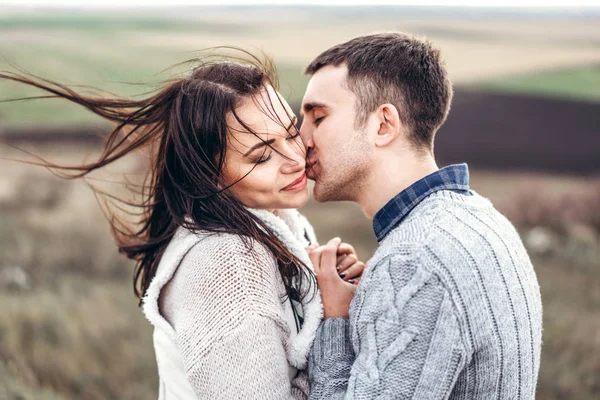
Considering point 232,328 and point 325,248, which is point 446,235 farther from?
point 232,328

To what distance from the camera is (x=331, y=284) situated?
95.7 inches

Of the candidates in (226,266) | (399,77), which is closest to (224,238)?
(226,266)

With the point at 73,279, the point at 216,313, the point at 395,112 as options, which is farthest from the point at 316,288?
the point at 73,279

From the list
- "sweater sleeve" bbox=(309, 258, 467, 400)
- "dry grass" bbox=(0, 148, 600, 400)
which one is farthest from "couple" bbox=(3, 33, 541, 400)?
"dry grass" bbox=(0, 148, 600, 400)

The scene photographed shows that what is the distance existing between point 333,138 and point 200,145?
0.60 m

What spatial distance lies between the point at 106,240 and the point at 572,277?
611 centimetres

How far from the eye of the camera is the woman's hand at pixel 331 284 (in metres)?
2.36

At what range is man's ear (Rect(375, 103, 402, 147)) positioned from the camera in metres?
2.66

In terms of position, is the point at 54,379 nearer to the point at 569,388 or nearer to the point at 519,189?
the point at 569,388

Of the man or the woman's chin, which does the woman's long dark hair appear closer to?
the woman's chin

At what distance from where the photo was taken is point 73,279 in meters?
7.90

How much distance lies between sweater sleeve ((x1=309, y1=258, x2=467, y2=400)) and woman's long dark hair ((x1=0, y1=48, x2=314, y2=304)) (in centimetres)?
52

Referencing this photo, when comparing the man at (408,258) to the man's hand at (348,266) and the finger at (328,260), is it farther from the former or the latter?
the man's hand at (348,266)

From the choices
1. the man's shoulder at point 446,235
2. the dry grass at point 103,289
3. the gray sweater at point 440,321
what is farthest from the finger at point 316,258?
the dry grass at point 103,289
